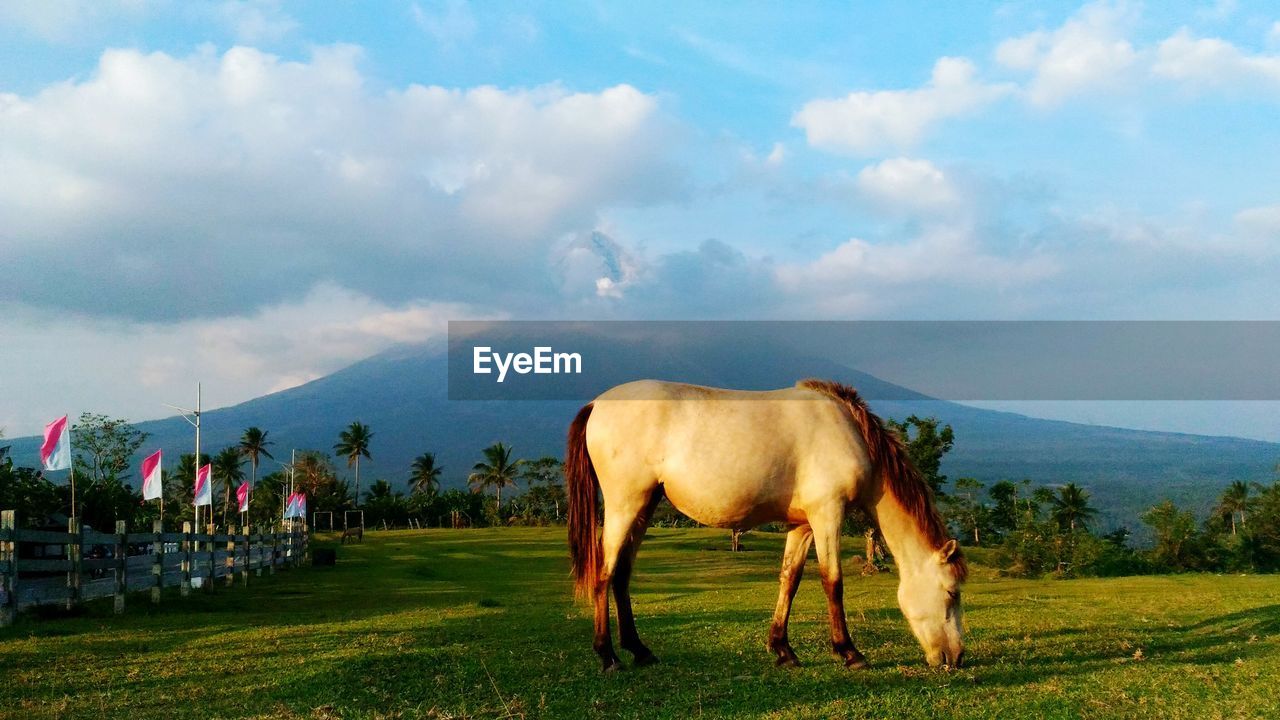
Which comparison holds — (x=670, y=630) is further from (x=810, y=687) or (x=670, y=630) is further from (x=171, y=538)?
(x=171, y=538)

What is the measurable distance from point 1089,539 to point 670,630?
22979 millimetres

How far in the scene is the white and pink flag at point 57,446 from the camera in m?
14.7

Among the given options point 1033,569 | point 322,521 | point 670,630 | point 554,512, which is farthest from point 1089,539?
point 322,521

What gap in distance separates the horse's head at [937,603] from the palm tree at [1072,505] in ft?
181

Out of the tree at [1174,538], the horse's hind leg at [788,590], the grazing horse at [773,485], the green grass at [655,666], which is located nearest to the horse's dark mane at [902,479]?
the grazing horse at [773,485]

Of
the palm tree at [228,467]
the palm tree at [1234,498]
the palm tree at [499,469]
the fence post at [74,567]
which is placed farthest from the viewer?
the palm tree at [499,469]

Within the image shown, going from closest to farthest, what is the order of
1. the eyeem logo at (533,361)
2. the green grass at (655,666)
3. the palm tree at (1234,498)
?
the green grass at (655,666) → the eyeem logo at (533,361) → the palm tree at (1234,498)

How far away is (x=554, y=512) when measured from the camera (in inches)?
3169

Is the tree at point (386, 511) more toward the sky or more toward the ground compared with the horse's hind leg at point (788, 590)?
more toward the ground

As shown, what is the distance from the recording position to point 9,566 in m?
10.9

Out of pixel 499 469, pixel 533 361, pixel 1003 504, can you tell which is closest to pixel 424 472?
pixel 499 469

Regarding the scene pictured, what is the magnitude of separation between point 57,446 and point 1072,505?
202ft

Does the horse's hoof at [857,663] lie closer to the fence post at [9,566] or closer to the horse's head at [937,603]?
the horse's head at [937,603]

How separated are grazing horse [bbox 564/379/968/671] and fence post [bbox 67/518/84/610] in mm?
8837
